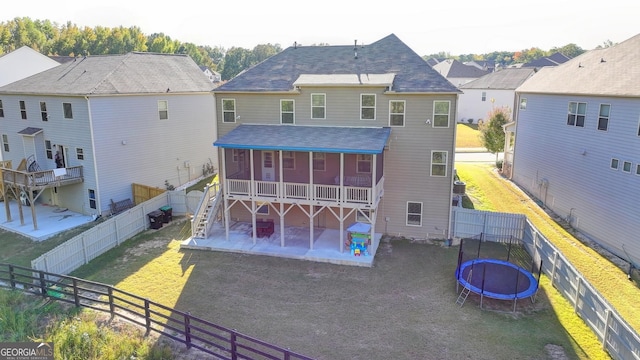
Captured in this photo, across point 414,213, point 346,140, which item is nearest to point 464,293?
point 414,213

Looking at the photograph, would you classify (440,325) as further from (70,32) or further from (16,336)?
(70,32)

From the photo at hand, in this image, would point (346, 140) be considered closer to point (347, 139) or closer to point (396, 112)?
point (347, 139)

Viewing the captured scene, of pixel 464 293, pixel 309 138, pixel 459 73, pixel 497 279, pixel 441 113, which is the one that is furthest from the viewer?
pixel 459 73

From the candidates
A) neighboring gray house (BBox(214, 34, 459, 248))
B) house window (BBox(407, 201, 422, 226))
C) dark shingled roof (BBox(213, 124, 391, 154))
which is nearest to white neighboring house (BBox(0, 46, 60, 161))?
neighboring gray house (BBox(214, 34, 459, 248))

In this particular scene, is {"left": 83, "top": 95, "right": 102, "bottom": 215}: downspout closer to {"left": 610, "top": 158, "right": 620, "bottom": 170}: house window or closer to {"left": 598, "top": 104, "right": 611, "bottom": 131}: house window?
{"left": 598, "top": 104, "right": 611, "bottom": 131}: house window

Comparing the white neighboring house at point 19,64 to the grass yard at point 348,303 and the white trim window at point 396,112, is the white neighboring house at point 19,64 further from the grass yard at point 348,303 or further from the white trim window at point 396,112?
the white trim window at point 396,112

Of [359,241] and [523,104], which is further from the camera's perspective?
[523,104]

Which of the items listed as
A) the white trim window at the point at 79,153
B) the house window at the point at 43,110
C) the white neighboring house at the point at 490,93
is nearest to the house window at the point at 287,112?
the white trim window at the point at 79,153
